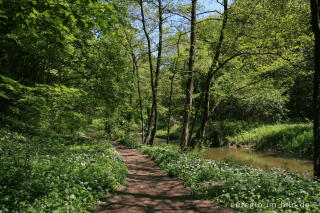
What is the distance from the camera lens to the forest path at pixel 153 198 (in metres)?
4.79

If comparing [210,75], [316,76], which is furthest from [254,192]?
[210,75]

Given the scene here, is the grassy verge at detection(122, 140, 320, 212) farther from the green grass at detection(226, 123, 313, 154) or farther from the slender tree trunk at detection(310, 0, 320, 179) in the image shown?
the green grass at detection(226, 123, 313, 154)

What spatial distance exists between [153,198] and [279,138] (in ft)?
62.2

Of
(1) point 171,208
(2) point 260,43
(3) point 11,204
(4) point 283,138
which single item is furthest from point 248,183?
(4) point 283,138

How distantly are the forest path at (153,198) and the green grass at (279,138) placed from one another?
15.8m

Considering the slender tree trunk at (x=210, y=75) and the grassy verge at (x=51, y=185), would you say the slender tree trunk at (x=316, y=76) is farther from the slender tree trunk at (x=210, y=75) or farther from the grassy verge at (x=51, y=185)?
the grassy verge at (x=51, y=185)

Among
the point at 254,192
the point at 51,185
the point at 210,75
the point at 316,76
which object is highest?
the point at 210,75

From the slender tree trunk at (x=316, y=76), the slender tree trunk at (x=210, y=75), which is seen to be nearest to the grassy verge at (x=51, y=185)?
the slender tree trunk at (x=316, y=76)

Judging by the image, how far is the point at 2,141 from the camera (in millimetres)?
7383

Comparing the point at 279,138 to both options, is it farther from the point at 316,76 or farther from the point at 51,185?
the point at 51,185

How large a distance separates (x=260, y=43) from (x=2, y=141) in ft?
37.6

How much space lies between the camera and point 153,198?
5.61 meters

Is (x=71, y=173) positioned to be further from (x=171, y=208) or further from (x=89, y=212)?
(x=171, y=208)

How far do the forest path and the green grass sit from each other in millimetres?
15780
